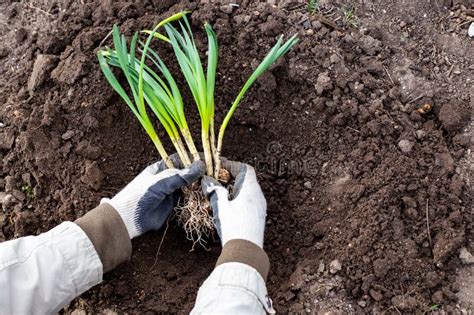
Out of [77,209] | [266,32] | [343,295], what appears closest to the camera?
[343,295]

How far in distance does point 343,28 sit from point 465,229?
0.90m

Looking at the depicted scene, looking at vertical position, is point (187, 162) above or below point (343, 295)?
above

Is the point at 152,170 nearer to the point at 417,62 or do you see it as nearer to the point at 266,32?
the point at 266,32

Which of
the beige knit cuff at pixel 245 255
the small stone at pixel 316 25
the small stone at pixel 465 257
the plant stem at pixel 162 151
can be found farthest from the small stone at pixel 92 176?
the small stone at pixel 465 257

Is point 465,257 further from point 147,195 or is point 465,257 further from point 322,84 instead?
point 147,195

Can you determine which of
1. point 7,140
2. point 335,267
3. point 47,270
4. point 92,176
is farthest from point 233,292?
point 7,140

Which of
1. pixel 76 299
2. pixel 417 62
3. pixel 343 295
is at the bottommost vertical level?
pixel 343 295

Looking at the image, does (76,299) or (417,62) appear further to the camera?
(417,62)

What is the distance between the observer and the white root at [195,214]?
2.07m

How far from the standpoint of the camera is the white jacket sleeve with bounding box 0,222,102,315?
65.8 inches

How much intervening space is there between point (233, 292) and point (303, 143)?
0.73 m

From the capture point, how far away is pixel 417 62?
2.26 meters

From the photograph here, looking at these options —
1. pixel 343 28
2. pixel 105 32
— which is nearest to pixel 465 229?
pixel 343 28

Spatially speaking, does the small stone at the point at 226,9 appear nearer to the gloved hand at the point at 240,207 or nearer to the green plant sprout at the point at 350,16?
the green plant sprout at the point at 350,16
